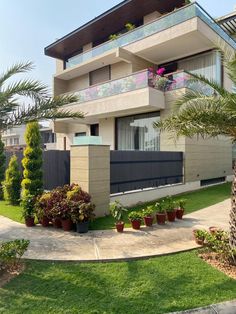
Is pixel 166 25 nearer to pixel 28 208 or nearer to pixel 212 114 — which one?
pixel 212 114

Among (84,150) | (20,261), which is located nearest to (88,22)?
(84,150)

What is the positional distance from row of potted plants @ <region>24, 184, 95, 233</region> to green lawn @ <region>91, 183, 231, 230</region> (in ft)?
2.38

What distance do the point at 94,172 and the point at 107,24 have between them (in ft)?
52.1

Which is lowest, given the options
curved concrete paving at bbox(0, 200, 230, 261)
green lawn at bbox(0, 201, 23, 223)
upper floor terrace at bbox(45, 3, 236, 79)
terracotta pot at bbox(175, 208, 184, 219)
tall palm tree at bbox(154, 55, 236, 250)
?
green lawn at bbox(0, 201, 23, 223)

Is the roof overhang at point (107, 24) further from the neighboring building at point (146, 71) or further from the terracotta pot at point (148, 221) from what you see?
the terracotta pot at point (148, 221)

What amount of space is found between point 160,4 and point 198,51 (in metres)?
4.25

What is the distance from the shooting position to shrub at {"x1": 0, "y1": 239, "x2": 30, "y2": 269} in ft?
18.4

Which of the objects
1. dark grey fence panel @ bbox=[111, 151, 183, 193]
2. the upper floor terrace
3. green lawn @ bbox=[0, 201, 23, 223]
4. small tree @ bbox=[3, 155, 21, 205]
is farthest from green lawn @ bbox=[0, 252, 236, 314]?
the upper floor terrace

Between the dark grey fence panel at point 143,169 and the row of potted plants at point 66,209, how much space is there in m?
2.77

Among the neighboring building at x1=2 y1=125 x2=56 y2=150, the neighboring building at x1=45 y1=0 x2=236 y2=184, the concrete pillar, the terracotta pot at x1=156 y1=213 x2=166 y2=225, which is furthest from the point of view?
the neighboring building at x1=2 y1=125 x2=56 y2=150

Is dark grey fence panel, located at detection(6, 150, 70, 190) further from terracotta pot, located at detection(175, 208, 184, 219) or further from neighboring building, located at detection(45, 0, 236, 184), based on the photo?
neighboring building, located at detection(45, 0, 236, 184)

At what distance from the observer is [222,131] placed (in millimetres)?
6793

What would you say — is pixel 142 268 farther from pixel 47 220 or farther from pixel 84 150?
pixel 84 150

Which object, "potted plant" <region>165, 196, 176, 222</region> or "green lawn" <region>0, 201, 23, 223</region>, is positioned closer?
"potted plant" <region>165, 196, 176, 222</region>
